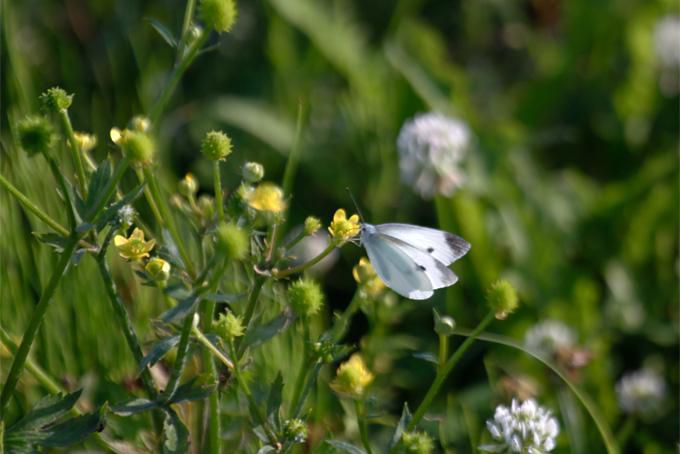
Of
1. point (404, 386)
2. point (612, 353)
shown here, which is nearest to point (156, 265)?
point (404, 386)

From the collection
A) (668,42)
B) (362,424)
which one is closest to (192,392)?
(362,424)

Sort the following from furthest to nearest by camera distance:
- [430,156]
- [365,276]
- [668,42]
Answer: [668,42] → [430,156] → [365,276]

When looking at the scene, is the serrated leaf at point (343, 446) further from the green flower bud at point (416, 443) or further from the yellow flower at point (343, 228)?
the yellow flower at point (343, 228)

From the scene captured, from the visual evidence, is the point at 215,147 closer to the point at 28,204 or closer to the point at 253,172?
the point at 253,172

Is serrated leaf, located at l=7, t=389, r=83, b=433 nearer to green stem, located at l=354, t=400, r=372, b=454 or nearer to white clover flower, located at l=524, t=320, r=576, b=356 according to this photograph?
green stem, located at l=354, t=400, r=372, b=454

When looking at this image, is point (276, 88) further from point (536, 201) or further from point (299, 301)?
point (299, 301)

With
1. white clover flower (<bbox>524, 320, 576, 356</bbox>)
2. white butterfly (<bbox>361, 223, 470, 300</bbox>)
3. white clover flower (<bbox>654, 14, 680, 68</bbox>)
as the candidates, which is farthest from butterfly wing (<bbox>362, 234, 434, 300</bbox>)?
white clover flower (<bbox>654, 14, 680, 68</bbox>)

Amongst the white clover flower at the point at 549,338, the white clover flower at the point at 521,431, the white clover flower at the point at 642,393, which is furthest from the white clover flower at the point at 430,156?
the white clover flower at the point at 521,431
